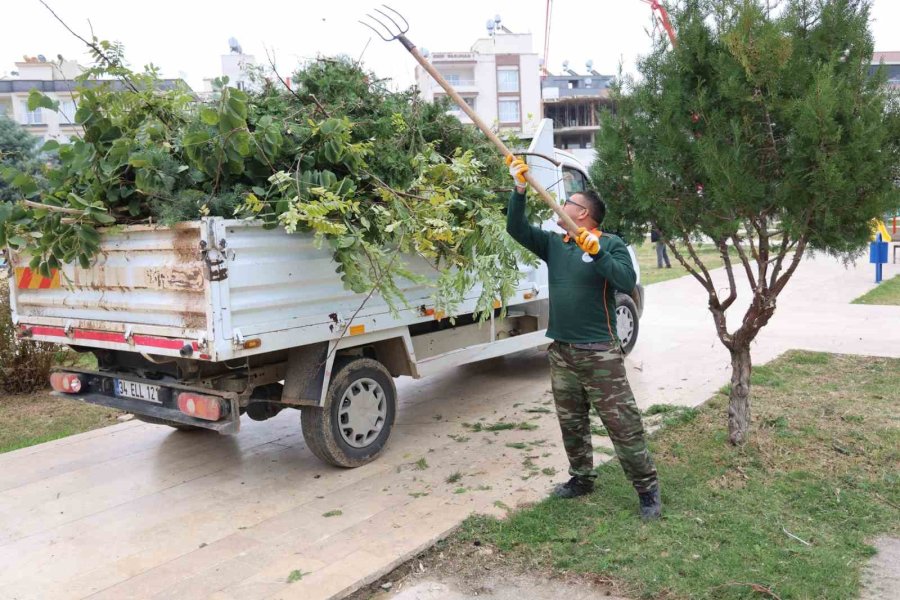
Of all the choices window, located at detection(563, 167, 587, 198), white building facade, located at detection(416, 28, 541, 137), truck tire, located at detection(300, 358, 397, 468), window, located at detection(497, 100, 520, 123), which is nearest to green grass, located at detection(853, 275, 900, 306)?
window, located at detection(563, 167, 587, 198)

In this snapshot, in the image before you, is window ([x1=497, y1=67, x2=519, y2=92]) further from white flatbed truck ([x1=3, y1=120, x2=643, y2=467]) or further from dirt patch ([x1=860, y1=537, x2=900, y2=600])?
dirt patch ([x1=860, y1=537, x2=900, y2=600])

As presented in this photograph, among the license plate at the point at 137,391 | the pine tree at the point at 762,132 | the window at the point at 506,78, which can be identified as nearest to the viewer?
the pine tree at the point at 762,132

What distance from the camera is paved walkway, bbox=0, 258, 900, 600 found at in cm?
379

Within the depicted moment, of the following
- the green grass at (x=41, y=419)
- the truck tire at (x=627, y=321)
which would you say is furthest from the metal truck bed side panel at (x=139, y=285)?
the truck tire at (x=627, y=321)

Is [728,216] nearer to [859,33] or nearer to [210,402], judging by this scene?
[859,33]

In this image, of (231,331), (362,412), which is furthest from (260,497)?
(231,331)

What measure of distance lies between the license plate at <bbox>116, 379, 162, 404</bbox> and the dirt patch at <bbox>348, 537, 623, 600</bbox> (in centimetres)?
217

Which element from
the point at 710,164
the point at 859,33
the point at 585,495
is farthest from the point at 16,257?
the point at 859,33

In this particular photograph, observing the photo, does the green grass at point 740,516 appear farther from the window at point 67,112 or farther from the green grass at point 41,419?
the green grass at point 41,419

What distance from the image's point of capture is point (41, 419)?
274 inches

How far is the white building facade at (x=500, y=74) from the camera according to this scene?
209ft

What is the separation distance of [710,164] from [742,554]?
2.13 meters

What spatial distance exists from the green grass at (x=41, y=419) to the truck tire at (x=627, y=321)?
17.0 feet

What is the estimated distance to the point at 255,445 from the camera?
5934 mm
